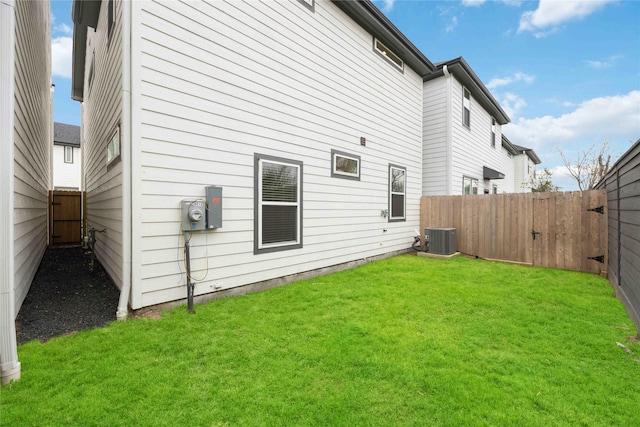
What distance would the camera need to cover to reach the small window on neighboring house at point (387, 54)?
7.32m

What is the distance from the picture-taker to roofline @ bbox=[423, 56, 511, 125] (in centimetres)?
928

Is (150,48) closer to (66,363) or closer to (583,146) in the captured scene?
(66,363)

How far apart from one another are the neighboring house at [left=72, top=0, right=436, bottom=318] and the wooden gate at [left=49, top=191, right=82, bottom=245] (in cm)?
138

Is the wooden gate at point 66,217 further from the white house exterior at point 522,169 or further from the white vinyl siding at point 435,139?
the white house exterior at point 522,169

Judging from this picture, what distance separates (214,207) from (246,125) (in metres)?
1.38

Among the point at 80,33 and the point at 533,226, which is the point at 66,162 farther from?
the point at 533,226

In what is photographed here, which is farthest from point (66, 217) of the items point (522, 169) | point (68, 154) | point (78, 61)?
point (522, 169)

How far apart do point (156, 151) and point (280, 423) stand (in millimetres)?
3107

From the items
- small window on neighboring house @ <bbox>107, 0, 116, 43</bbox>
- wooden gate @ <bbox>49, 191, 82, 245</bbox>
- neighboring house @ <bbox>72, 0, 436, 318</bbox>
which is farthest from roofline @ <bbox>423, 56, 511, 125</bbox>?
wooden gate @ <bbox>49, 191, 82, 245</bbox>

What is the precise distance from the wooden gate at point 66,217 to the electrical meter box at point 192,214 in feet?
22.9

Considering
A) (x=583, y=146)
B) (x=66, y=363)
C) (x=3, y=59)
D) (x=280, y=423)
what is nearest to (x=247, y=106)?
(x=3, y=59)

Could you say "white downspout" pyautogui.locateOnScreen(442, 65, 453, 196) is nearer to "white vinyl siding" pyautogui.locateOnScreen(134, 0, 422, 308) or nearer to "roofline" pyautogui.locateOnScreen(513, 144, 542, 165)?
"white vinyl siding" pyautogui.locateOnScreen(134, 0, 422, 308)

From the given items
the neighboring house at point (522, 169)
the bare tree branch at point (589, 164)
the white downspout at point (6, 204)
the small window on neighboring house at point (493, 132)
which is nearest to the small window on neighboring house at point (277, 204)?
the white downspout at point (6, 204)

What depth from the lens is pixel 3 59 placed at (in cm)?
214
